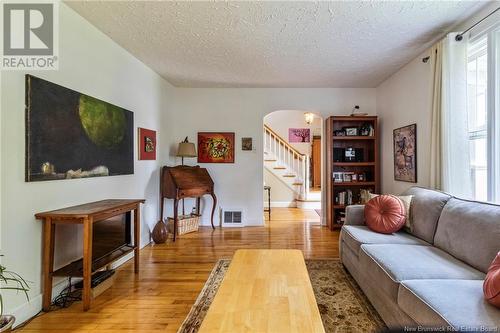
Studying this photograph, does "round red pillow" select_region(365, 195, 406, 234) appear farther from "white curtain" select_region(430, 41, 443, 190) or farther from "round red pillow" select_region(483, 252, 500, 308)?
"round red pillow" select_region(483, 252, 500, 308)

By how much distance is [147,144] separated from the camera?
3.79 meters

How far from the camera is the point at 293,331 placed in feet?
3.89

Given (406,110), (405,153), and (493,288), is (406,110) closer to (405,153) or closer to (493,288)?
(405,153)

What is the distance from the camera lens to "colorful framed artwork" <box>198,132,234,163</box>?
4.75 m

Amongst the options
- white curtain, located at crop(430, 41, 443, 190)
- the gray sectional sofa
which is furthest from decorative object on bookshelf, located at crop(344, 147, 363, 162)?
the gray sectional sofa

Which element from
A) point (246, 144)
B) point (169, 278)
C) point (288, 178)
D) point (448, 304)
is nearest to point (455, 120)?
point (448, 304)

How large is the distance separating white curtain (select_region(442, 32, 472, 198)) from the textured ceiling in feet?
1.11

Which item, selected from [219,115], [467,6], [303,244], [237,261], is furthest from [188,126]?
[467,6]

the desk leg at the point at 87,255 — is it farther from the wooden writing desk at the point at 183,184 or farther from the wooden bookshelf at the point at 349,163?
the wooden bookshelf at the point at 349,163

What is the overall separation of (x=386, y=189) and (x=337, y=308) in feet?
9.49

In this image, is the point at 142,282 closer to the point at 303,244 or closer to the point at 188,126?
the point at 303,244

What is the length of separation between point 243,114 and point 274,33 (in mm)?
2141

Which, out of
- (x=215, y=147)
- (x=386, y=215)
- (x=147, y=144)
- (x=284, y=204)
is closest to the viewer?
(x=386, y=215)

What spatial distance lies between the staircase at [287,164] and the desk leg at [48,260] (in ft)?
17.6
